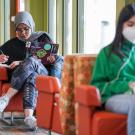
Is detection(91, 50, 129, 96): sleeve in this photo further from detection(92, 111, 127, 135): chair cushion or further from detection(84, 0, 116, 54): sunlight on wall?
detection(84, 0, 116, 54): sunlight on wall

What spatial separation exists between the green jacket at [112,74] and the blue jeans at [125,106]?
0.24 ft

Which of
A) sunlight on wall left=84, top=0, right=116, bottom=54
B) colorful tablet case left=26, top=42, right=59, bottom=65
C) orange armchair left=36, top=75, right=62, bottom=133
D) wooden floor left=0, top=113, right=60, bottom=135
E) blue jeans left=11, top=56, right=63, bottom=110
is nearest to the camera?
orange armchair left=36, top=75, right=62, bottom=133

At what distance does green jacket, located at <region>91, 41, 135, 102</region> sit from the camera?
2.84 metres

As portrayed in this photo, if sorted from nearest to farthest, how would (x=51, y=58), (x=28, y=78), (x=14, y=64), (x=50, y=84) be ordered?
(x=50, y=84) → (x=28, y=78) → (x=51, y=58) → (x=14, y=64)

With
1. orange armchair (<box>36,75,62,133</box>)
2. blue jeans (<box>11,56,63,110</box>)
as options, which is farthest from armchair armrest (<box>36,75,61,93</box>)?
blue jeans (<box>11,56,63,110</box>)

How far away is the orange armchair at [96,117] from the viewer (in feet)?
8.80

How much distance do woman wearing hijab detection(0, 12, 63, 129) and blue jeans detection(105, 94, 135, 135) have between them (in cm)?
160

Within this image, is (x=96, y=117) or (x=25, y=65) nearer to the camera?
(x=96, y=117)

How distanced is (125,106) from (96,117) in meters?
0.19

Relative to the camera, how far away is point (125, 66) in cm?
287

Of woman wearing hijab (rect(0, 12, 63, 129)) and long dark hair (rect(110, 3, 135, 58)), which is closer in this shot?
long dark hair (rect(110, 3, 135, 58))

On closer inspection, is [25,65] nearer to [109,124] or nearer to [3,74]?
[3,74]

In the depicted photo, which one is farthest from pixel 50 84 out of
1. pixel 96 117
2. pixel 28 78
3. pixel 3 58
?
pixel 3 58

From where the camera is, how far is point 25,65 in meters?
4.38
